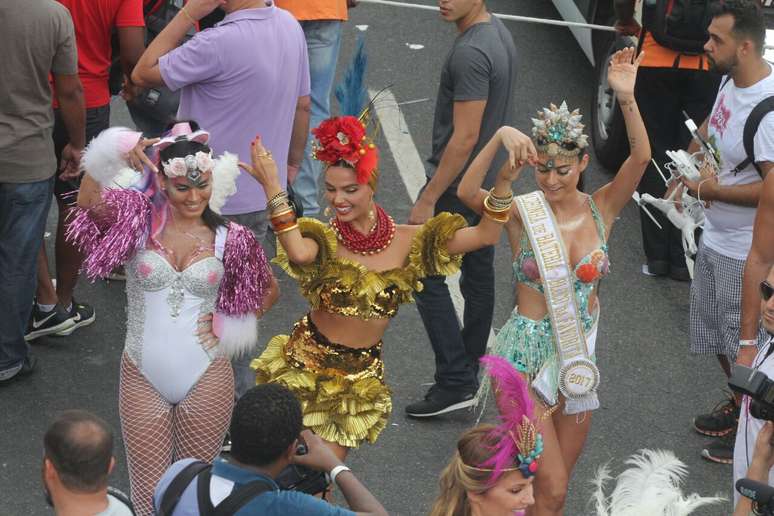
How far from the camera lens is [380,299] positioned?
4.84 meters

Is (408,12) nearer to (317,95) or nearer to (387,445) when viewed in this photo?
(317,95)

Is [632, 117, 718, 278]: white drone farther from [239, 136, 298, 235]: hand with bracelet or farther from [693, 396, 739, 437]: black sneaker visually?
[239, 136, 298, 235]: hand with bracelet

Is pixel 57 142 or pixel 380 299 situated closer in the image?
pixel 380 299

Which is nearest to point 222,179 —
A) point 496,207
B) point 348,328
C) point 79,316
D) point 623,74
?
point 348,328

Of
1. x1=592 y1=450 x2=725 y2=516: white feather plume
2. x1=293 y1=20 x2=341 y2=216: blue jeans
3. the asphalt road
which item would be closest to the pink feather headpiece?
x1=592 y1=450 x2=725 y2=516: white feather plume

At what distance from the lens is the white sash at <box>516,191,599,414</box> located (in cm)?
496

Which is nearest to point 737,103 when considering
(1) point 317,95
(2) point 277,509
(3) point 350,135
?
(3) point 350,135

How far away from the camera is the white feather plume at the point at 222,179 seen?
15.8 feet

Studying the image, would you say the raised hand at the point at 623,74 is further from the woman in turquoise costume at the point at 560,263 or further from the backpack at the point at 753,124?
the backpack at the point at 753,124

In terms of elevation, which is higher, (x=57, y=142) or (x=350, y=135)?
(x=350, y=135)

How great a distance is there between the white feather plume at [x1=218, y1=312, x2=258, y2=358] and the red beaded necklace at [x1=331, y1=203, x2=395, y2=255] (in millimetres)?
472

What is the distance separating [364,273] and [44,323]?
96.7 inches

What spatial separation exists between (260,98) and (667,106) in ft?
10.2

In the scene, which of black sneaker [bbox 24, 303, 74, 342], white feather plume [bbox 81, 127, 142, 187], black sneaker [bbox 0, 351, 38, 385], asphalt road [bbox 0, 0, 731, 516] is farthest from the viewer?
black sneaker [bbox 24, 303, 74, 342]
